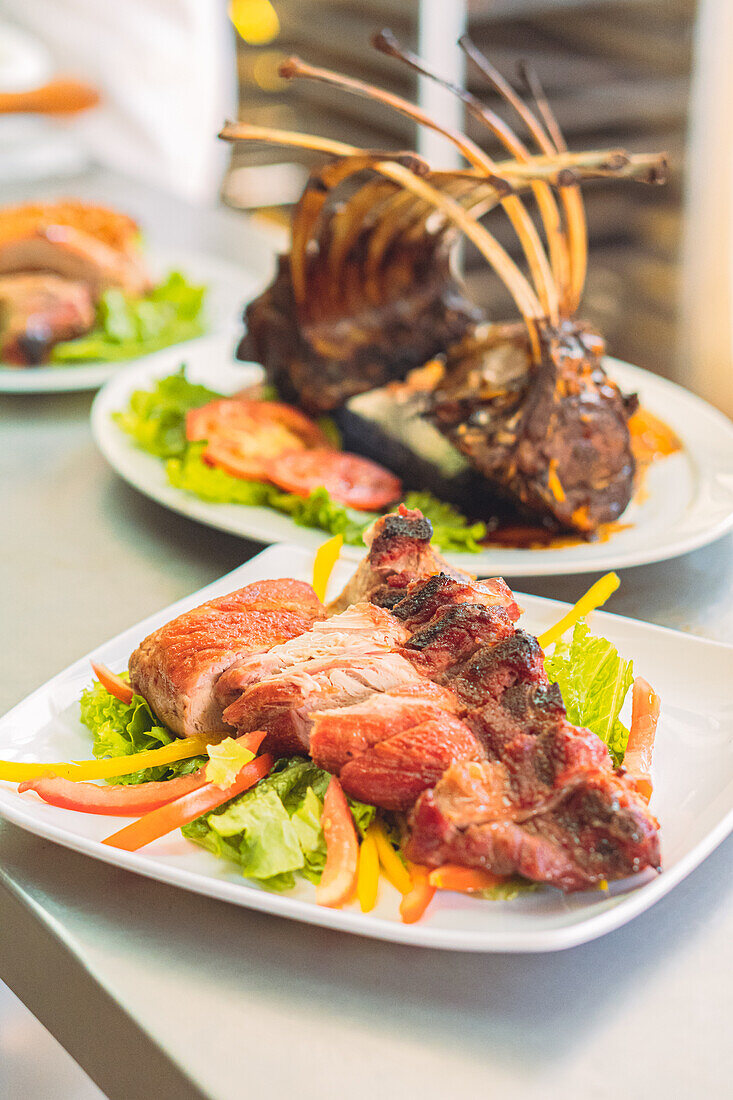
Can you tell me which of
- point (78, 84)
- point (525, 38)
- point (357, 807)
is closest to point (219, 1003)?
point (357, 807)

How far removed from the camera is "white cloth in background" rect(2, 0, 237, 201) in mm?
4949

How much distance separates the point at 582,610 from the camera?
1379mm

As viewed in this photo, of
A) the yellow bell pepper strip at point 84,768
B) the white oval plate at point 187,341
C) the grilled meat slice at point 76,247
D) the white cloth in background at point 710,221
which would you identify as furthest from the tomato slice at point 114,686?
the white cloth in background at point 710,221

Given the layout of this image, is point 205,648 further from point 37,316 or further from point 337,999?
point 37,316

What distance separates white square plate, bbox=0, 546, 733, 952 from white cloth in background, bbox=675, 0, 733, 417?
3.00 meters

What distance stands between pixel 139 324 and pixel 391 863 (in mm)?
1958

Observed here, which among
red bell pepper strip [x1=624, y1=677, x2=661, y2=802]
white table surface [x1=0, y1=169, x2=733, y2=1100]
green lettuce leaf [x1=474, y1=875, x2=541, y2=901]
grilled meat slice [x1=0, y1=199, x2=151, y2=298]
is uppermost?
grilled meat slice [x1=0, y1=199, x2=151, y2=298]

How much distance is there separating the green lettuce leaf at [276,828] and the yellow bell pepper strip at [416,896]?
8 cm

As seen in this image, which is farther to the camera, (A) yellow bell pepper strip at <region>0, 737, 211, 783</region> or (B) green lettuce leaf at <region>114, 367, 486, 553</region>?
(B) green lettuce leaf at <region>114, 367, 486, 553</region>

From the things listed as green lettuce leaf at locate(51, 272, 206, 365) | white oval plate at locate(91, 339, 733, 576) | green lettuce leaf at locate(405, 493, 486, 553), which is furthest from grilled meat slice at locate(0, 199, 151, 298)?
green lettuce leaf at locate(405, 493, 486, 553)

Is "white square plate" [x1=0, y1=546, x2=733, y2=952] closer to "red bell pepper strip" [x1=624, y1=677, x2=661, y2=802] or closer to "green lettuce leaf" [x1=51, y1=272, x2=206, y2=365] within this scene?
"red bell pepper strip" [x1=624, y1=677, x2=661, y2=802]

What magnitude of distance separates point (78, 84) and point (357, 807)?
12.9 ft

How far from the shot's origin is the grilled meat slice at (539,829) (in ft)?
3.05

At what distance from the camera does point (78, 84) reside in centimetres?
420
